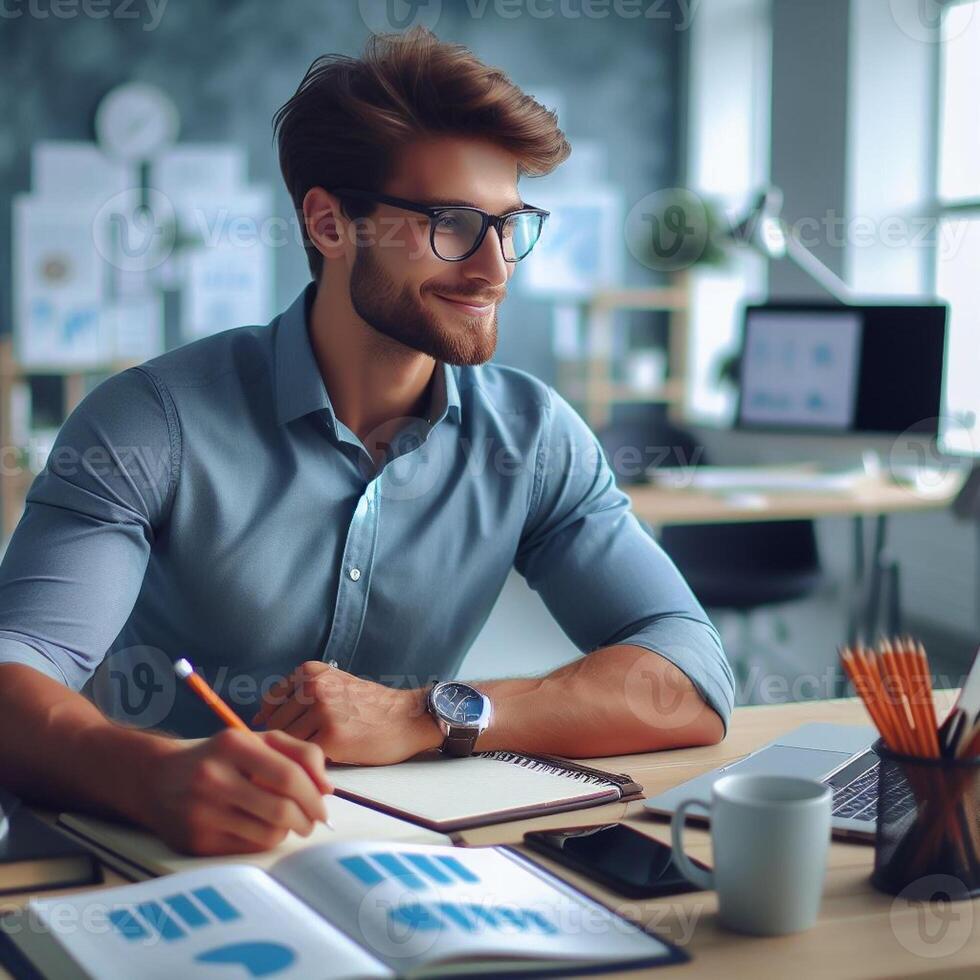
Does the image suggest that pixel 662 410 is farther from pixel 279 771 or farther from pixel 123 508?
pixel 279 771

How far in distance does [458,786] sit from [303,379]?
0.58 m

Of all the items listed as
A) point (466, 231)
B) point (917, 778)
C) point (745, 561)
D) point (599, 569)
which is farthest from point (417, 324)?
point (745, 561)

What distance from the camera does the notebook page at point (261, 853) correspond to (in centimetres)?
88

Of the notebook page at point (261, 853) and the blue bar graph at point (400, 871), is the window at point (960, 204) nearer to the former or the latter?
the notebook page at point (261, 853)

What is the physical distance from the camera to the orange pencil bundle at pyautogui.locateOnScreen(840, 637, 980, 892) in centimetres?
83

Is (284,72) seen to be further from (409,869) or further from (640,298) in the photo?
(409,869)

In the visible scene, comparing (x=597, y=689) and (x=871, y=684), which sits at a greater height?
(x=871, y=684)

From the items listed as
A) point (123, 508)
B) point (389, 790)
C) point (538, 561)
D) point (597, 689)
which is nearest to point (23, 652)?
point (123, 508)

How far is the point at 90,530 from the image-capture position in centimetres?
129

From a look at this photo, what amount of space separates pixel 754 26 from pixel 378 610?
199 inches

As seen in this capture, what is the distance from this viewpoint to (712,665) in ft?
4.42

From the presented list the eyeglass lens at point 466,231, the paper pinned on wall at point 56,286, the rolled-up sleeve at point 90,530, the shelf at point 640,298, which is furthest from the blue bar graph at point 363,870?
the paper pinned on wall at point 56,286

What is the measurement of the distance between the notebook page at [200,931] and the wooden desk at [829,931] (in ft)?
0.31

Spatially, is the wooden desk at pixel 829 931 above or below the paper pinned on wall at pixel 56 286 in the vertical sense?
below
